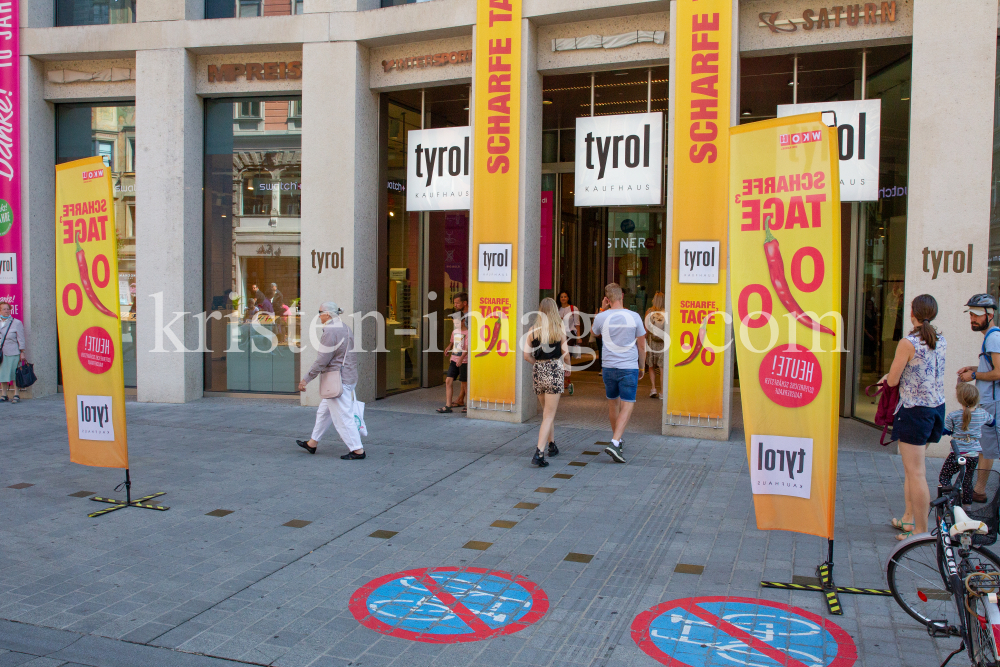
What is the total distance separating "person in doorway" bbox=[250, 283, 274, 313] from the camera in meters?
13.4

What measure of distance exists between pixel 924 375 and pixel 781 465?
58.9 inches

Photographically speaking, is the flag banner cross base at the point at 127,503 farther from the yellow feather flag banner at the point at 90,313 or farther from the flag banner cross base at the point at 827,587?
the flag banner cross base at the point at 827,587

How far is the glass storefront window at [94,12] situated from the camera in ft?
44.6

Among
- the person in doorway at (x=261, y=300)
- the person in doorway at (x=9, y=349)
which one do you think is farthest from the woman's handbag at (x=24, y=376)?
the person in doorway at (x=261, y=300)

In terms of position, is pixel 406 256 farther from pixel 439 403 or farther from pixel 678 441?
pixel 678 441

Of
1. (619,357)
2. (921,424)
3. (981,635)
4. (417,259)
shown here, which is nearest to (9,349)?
(417,259)

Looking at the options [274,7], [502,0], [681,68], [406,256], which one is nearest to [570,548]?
[681,68]

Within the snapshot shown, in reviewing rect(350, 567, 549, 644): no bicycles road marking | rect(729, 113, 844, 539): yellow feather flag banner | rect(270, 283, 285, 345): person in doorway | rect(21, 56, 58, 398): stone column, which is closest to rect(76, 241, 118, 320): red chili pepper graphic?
rect(350, 567, 549, 644): no bicycles road marking

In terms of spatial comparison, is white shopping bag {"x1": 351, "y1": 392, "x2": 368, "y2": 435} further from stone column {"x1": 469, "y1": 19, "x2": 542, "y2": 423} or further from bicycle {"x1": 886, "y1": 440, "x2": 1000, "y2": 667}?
bicycle {"x1": 886, "y1": 440, "x2": 1000, "y2": 667}

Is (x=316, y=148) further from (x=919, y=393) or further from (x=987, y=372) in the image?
(x=987, y=372)

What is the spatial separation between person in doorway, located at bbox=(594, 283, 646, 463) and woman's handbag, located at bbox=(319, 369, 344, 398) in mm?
2959

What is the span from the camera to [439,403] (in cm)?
1302

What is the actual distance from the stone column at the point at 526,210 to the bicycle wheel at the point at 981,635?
7698 millimetres

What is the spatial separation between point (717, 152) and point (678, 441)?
365 centimetres
